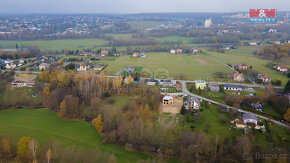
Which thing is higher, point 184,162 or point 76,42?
point 76,42

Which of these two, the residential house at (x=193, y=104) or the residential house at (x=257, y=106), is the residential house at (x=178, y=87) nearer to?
the residential house at (x=193, y=104)

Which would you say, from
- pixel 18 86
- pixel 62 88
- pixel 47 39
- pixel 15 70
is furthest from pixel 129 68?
pixel 47 39

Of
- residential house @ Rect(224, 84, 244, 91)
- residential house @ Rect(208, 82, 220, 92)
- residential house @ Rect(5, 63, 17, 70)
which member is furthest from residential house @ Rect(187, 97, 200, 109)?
residential house @ Rect(5, 63, 17, 70)

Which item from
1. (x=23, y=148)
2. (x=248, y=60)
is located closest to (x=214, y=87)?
(x=248, y=60)

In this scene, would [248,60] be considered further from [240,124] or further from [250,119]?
[240,124]

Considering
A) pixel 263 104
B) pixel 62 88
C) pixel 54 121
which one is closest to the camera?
pixel 54 121

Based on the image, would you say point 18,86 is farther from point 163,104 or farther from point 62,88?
point 163,104

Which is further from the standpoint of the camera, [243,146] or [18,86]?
[18,86]

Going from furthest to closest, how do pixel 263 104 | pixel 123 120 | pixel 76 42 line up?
pixel 76 42
pixel 263 104
pixel 123 120

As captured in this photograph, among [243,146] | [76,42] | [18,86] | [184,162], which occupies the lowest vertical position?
[184,162]
